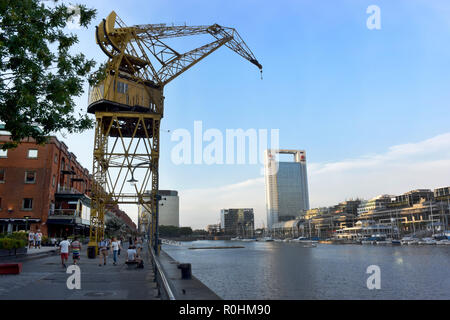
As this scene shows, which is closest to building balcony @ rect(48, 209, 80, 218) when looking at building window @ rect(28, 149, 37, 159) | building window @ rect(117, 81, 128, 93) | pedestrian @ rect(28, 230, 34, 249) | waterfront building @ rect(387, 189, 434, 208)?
building window @ rect(28, 149, 37, 159)

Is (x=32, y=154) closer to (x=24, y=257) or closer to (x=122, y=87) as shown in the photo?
(x=122, y=87)

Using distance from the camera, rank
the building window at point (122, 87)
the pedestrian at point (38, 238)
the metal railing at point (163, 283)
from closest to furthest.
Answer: the metal railing at point (163, 283), the building window at point (122, 87), the pedestrian at point (38, 238)

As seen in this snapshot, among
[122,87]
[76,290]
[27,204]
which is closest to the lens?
[76,290]

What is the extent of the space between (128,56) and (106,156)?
11386 mm

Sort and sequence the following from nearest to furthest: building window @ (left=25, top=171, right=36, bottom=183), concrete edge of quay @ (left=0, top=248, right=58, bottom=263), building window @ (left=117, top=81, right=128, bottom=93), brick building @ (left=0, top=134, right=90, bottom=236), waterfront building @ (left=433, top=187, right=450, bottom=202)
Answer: concrete edge of quay @ (left=0, top=248, right=58, bottom=263) → building window @ (left=117, top=81, right=128, bottom=93) → brick building @ (left=0, top=134, right=90, bottom=236) → building window @ (left=25, top=171, right=36, bottom=183) → waterfront building @ (left=433, top=187, right=450, bottom=202)

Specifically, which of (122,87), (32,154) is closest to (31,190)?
(32,154)

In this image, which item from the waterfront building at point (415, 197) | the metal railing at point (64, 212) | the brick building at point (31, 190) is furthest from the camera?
the waterfront building at point (415, 197)

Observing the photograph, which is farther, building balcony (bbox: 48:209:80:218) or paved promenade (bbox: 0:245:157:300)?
building balcony (bbox: 48:209:80:218)

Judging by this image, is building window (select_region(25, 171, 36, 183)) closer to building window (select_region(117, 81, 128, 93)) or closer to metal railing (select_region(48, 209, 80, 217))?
metal railing (select_region(48, 209, 80, 217))

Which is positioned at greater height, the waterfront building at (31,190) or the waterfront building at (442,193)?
the waterfront building at (442,193)

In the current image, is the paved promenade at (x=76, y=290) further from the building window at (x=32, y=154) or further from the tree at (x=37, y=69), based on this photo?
the building window at (x=32, y=154)

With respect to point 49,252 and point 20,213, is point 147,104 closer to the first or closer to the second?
point 49,252

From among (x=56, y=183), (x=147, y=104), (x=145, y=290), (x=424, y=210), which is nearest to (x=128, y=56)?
(x=147, y=104)

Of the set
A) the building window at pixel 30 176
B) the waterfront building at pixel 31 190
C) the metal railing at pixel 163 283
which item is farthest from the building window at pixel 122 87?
the metal railing at pixel 163 283
